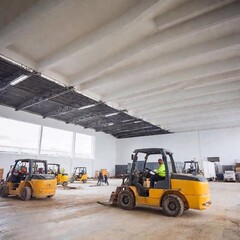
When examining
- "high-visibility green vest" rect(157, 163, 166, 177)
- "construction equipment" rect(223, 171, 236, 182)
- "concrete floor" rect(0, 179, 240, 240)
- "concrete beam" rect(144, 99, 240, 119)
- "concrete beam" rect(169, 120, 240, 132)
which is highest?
"concrete beam" rect(169, 120, 240, 132)

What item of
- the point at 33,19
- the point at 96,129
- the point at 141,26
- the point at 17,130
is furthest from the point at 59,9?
the point at 96,129

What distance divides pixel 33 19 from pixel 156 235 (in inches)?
260

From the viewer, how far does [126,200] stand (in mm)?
6391

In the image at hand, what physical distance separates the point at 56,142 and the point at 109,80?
41.4 feet

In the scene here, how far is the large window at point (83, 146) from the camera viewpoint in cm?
2342

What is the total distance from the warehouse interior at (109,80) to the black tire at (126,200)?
0.21m

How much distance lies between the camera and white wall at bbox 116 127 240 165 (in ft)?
73.3

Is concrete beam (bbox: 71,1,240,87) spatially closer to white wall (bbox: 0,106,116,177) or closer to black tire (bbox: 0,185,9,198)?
black tire (bbox: 0,185,9,198)

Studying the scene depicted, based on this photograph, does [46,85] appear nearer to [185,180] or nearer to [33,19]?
[33,19]

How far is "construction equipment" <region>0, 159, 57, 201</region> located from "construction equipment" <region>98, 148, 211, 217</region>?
11.0 feet

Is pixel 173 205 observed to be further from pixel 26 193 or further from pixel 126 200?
pixel 26 193

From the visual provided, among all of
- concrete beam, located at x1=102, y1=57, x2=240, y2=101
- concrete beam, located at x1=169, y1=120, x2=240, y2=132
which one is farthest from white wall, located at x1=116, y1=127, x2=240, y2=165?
concrete beam, located at x1=102, y1=57, x2=240, y2=101

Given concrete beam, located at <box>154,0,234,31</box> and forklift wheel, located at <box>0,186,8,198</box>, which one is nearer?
concrete beam, located at <box>154,0,234,31</box>

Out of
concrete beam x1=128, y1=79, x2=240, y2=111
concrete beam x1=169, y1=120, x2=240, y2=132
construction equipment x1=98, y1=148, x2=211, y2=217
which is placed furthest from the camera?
concrete beam x1=169, y1=120, x2=240, y2=132
